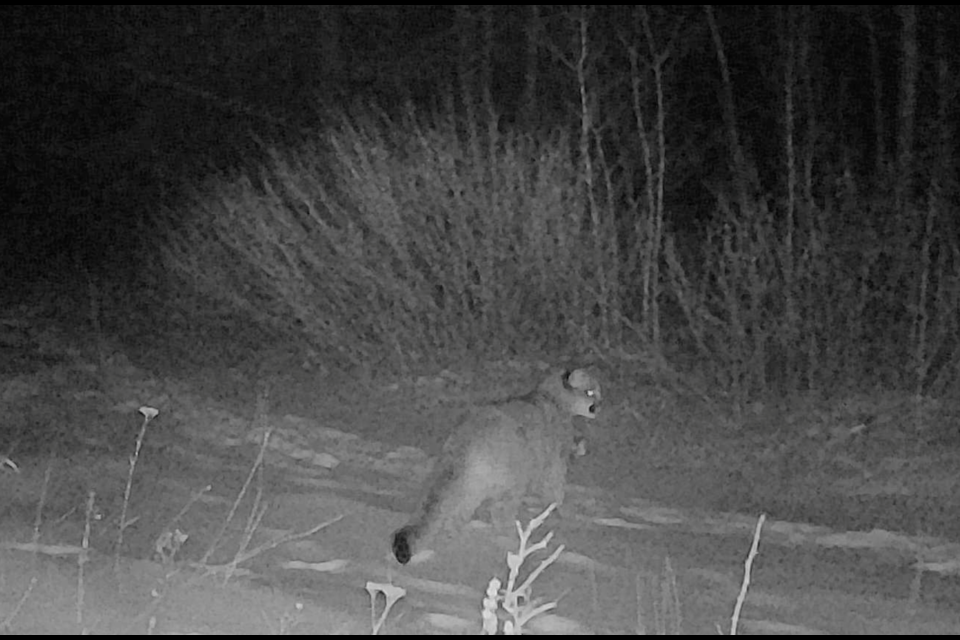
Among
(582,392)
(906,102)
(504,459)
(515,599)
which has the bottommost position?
(515,599)

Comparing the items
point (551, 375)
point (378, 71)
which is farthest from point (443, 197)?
point (551, 375)

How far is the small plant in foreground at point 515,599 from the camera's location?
1.31 meters

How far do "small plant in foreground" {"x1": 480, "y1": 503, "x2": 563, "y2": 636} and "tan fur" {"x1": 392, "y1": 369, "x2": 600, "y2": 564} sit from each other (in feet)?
0.20

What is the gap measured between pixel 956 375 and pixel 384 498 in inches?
37.0

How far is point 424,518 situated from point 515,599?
173 millimetres

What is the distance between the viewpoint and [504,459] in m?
1.51

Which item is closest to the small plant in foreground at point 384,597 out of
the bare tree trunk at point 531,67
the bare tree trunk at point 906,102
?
the bare tree trunk at point 531,67

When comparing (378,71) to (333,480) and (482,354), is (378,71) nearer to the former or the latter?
(482,354)

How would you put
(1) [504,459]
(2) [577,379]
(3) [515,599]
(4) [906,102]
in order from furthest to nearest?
(4) [906,102]
(2) [577,379]
(1) [504,459]
(3) [515,599]

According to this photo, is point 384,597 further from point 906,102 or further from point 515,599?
point 906,102

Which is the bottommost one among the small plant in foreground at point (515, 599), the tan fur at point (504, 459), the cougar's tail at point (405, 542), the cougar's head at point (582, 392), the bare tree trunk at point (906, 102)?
the small plant in foreground at point (515, 599)

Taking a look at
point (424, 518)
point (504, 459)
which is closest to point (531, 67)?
point (504, 459)

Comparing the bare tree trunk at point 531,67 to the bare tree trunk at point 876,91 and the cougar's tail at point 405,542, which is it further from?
the cougar's tail at point 405,542

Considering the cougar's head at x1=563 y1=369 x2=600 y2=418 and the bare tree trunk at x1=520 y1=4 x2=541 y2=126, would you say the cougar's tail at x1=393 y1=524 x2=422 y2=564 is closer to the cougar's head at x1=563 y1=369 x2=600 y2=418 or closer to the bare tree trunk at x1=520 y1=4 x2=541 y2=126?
the cougar's head at x1=563 y1=369 x2=600 y2=418
